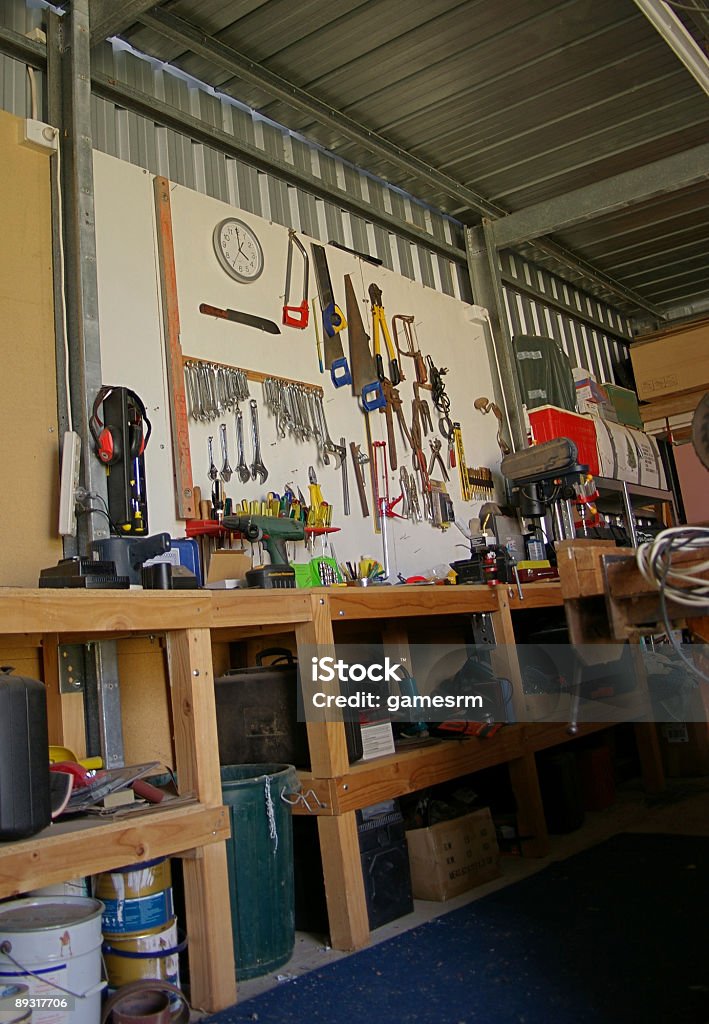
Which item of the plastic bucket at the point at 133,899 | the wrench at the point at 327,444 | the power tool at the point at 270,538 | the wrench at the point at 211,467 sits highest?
the wrench at the point at 327,444

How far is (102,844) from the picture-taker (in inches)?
68.2

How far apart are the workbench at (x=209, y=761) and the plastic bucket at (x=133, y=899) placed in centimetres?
7

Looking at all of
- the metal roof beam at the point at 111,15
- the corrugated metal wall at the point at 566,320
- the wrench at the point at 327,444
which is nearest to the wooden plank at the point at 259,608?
the wrench at the point at 327,444

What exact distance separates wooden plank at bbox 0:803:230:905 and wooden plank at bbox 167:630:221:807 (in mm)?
68

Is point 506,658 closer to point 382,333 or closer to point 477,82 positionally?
point 382,333

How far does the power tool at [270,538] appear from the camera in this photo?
7.85 feet

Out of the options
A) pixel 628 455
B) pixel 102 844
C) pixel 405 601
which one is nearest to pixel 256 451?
pixel 405 601

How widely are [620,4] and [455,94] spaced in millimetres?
818

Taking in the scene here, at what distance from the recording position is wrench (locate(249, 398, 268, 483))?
133 inches

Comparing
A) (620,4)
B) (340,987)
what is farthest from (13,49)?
(340,987)

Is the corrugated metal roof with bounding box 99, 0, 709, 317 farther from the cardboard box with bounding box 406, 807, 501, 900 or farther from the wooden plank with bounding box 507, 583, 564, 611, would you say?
the cardboard box with bounding box 406, 807, 501, 900

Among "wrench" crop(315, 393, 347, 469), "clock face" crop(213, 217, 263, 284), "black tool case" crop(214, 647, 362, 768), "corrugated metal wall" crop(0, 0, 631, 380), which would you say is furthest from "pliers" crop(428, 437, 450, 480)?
"black tool case" crop(214, 647, 362, 768)

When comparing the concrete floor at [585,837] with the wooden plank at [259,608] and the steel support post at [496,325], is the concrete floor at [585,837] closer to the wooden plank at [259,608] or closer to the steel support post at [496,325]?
the wooden plank at [259,608]

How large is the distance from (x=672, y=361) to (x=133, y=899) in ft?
17.8
